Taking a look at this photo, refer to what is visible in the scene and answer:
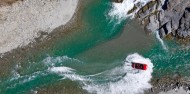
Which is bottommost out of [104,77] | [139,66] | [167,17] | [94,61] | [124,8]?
[104,77]

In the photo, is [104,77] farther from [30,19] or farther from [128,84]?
[30,19]

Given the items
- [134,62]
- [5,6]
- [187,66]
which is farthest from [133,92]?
[5,6]

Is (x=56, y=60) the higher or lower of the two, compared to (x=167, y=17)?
lower

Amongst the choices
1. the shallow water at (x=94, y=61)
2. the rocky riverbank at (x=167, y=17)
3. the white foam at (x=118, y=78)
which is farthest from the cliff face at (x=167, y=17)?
the white foam at (x=118, y=78)

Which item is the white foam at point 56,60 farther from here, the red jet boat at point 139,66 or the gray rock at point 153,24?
the gray rock at point 153,24

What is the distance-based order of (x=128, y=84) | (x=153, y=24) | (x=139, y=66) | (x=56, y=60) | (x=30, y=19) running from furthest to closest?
(x=30, y=19), (x=153, y=24), (x=56, y=60), (x=139, y=66), (x=128, y=84)

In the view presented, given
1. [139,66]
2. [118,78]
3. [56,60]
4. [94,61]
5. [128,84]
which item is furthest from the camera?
[56,60]

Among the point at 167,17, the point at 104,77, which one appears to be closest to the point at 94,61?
the point at 104,77
